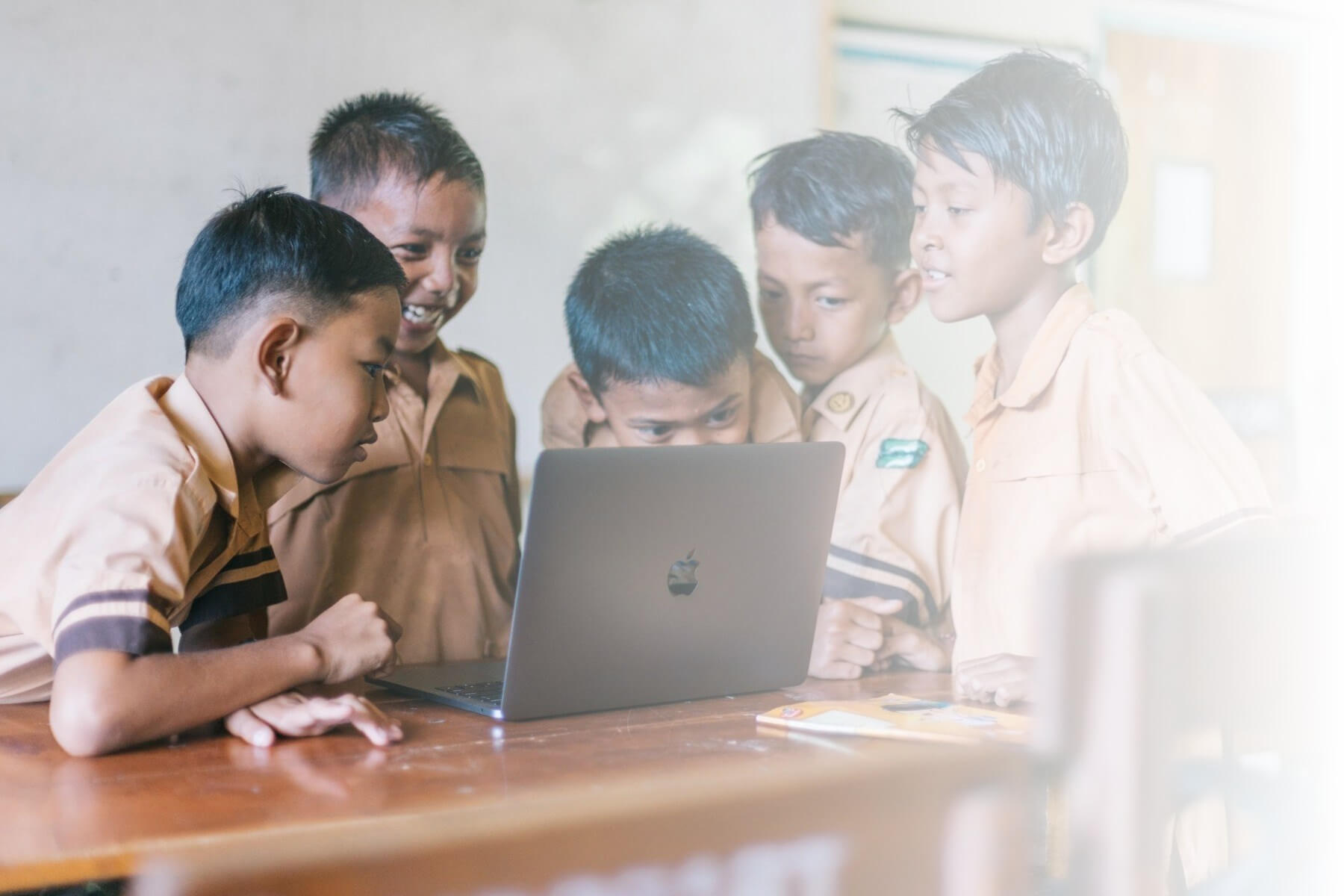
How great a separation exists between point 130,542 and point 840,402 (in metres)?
1.27

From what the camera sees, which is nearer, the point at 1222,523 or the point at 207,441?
the point at 207,441

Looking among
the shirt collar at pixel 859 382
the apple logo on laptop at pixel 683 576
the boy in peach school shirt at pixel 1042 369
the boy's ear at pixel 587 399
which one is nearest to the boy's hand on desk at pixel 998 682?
the boy in peach school shirt at pixel 1042 369

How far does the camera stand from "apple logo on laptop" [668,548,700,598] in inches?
54.9

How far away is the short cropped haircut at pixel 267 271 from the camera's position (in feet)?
5.18

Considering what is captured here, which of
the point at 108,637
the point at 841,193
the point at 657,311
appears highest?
the point at 841,193

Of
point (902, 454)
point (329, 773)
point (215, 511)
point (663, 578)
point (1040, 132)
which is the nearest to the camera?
point (329, 773)

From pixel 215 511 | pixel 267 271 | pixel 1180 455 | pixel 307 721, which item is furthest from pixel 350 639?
pixel 1180 455

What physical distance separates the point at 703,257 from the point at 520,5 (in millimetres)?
561

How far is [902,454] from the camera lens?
2152mm

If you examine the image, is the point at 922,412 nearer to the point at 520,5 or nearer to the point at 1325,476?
the point at 1325,476

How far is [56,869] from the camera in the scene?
2.82 ft

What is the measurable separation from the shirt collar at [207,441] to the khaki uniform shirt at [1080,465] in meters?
1.14

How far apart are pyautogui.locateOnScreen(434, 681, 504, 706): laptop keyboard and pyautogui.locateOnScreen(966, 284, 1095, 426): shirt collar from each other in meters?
0.95

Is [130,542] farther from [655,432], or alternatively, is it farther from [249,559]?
[655,432]
